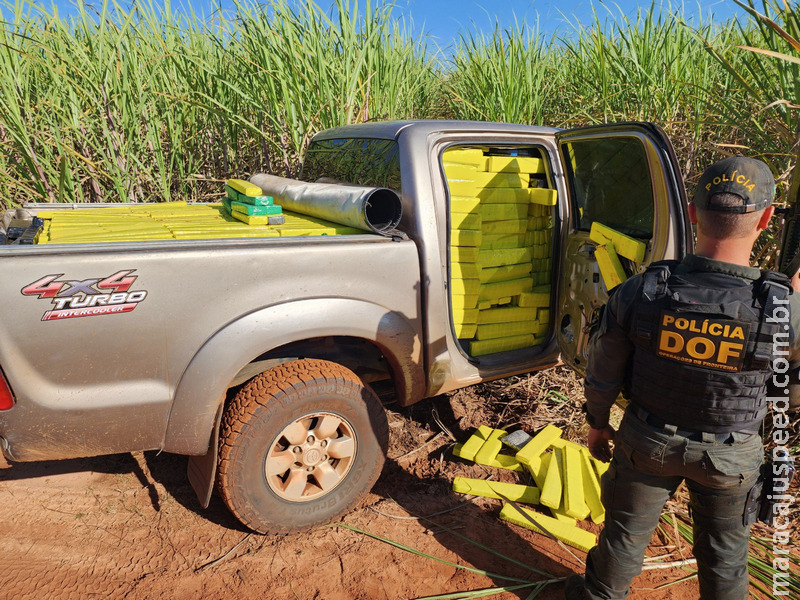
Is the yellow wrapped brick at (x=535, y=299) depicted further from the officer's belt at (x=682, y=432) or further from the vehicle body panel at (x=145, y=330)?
the officer's belt at (x=682, y=432)

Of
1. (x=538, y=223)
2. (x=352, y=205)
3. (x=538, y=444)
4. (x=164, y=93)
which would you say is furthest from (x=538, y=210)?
(x=164, y=93)

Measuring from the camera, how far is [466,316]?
305 centimetres

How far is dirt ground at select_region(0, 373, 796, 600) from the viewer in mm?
2270

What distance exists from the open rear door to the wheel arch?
0.99 m

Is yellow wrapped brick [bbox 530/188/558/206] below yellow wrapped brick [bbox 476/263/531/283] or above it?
above

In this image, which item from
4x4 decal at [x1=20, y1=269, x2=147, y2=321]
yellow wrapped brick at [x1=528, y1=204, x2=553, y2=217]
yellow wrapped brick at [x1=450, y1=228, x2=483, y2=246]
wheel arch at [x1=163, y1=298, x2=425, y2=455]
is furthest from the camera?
yellow wrapped brick at [x1=528, y1=204, x2=553, y2=217]

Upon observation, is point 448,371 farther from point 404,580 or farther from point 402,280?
point 404,580

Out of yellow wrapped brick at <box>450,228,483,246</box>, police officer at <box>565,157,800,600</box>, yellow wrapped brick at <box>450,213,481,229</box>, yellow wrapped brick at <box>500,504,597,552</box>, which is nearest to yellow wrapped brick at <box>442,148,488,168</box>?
yellow wrapped brick at <box>450,213,481,229</box>

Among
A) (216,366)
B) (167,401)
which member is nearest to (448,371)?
(216,366)

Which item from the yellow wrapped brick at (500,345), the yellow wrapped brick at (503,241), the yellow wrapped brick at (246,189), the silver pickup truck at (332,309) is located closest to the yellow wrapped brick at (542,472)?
the silver pickup truck at (332,309)

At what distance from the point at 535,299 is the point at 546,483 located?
1048 mm

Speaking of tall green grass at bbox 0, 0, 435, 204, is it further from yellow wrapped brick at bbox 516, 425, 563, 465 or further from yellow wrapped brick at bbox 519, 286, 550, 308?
yellow wrapped brick at bbox 516, 425, 563, 465

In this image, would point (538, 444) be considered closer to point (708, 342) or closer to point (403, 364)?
point (403, 364)

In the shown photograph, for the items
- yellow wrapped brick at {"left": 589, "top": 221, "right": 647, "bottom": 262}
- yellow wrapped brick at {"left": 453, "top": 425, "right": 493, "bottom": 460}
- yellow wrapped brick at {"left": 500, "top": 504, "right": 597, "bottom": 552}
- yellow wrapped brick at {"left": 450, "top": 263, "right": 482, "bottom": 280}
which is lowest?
yellow wrapped brick at {"left": 500, "top": 504, "right": 597, "bottom": 552}
